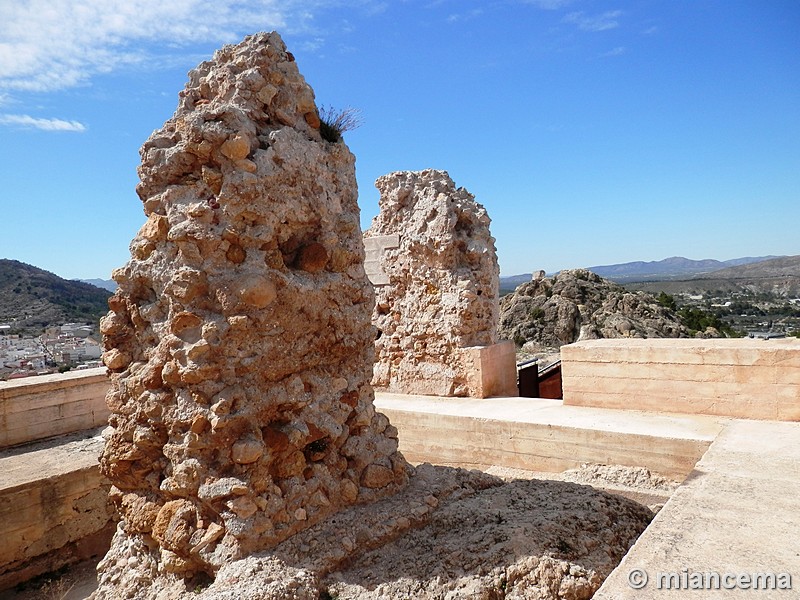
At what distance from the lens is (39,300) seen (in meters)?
31.8

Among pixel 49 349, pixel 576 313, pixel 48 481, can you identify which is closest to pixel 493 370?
pixel 48 481

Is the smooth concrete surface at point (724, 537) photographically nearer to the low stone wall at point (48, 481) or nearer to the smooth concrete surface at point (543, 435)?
the smooth concrete surface at point (543, 435)

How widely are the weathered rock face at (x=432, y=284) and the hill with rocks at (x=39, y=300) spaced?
23.3 metres

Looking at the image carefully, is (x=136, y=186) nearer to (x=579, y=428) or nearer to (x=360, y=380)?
(x=360, y=380)

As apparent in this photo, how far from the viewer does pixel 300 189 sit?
12.6 ft

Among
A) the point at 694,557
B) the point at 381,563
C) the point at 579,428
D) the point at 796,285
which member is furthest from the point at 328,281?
the point at 796,285

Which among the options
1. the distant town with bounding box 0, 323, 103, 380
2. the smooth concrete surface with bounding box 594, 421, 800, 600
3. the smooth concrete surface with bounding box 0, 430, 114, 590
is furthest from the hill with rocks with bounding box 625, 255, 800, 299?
the smooth concrete surface with bounding box 0, 430, 114, 590

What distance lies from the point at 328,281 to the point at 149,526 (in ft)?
6.14

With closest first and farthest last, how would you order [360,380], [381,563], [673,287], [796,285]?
[381,563] → [360,380] → [796,285] → [673,287]

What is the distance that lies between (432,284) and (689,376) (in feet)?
11.5

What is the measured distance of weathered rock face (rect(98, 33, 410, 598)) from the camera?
3.32 meters

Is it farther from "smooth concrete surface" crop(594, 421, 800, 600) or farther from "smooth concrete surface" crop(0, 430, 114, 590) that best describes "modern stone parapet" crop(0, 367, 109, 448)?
"smooth concrete surface" crop(594, 421, 800, 600)

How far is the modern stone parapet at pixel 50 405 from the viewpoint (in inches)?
254

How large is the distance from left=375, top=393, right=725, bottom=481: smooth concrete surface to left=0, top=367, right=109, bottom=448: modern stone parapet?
11.9 feet
